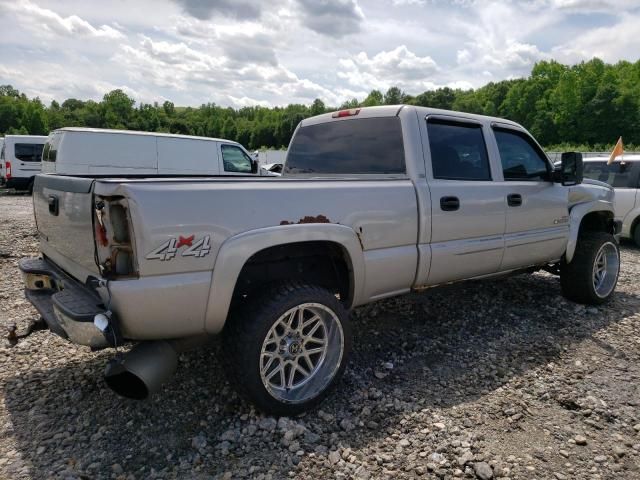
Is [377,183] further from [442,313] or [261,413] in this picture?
[442,313]

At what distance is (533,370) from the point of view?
3492 mm

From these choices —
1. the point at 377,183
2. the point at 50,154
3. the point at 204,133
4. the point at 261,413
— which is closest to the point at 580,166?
the point at 377,183

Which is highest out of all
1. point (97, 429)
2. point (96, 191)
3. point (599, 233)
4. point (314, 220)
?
point (96, 191)

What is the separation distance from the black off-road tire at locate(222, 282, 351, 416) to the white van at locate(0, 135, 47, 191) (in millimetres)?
15762

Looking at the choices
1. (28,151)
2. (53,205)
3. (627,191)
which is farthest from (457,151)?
(28,151)

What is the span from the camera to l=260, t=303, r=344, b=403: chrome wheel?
280 centimetres

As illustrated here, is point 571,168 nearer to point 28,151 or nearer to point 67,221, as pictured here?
point 67,221

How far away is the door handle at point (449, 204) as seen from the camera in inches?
136

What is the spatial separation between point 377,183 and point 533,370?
6.08 ft

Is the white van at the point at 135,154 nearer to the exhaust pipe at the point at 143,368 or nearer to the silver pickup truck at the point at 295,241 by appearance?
the silver pickup truck at the point at 295,241

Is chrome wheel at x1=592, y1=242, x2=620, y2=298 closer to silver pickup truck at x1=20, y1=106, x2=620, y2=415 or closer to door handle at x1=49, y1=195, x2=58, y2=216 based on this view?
silver pickup truck at x1=20, y1=106, x2=620, y2=415

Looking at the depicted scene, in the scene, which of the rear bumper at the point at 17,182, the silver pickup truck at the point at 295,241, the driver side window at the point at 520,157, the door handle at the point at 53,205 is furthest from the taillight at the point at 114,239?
the rear bumper at the point at 17,182

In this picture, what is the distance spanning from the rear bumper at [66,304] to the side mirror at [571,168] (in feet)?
13.6

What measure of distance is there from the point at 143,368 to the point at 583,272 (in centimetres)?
436
